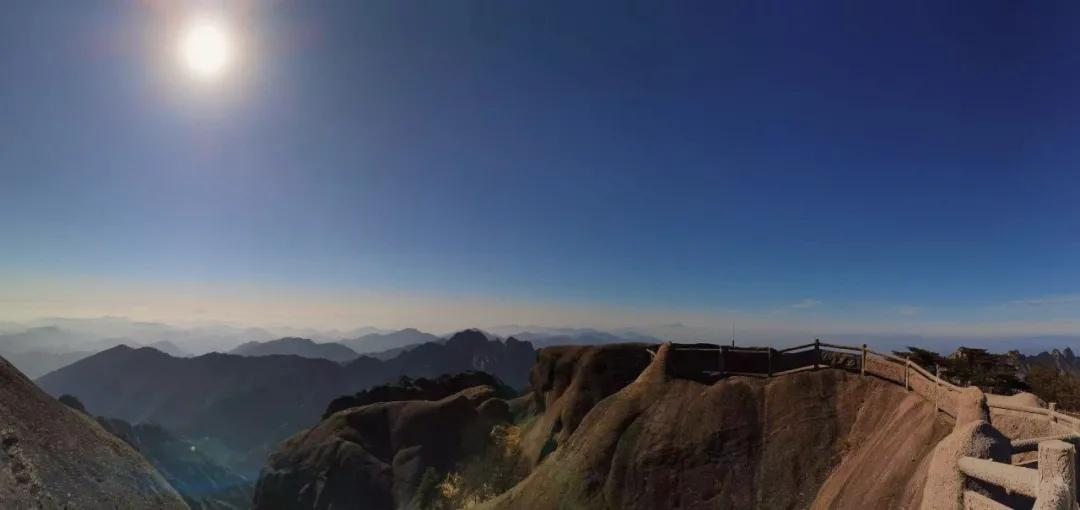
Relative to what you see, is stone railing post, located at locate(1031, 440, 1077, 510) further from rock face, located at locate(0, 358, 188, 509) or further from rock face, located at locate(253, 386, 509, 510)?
rock face, located at locate(253, 386, 509, 510)

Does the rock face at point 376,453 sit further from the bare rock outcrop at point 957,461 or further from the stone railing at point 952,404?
the bare rock outcrop at point 957,461

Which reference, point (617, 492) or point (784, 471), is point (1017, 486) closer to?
point (784, 471)

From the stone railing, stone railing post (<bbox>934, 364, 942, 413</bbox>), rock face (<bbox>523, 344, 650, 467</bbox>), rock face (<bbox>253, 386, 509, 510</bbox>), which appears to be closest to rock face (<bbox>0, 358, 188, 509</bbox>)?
rock face (<bbox>523, 344, 650, 467</bbox>)

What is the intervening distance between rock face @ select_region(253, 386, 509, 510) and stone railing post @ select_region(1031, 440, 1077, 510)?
92.5 m

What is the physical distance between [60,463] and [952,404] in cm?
6722

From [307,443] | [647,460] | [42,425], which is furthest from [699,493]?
[307,443]

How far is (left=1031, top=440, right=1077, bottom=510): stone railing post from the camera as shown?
972cm

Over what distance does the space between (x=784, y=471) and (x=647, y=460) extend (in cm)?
1221

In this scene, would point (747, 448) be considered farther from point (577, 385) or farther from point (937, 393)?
point (577, 385)

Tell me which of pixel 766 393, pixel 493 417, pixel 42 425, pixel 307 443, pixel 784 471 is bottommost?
pixel 307 443

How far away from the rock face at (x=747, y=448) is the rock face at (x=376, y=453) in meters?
50.2

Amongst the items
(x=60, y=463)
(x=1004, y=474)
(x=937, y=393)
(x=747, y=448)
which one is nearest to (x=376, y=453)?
(x=60, y=463)

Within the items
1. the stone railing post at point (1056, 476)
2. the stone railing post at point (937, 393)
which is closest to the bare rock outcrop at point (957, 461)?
the stone railing post at point (1056, 476)

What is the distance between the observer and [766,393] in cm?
4303
